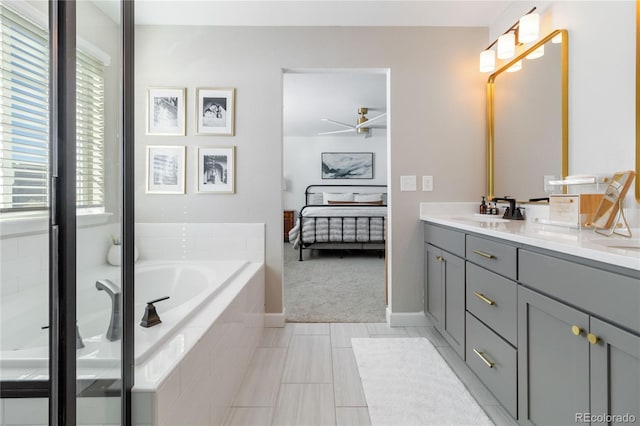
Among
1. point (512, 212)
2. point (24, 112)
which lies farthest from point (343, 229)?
point (24, 112)

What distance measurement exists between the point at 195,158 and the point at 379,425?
211 cm

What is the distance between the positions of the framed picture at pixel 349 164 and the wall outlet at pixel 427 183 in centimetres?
480

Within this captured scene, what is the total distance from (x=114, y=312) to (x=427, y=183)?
85.2 inches

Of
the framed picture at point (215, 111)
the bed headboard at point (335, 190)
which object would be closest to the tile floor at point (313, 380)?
the framed picture at point (215, 111)

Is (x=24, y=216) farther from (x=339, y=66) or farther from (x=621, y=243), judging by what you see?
(x=339, y=66)

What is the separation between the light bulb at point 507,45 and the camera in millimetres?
1966

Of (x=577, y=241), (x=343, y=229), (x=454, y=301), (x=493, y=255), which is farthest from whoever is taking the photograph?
(x=343, y=229)

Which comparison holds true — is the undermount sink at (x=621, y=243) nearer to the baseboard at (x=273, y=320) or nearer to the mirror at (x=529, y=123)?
the mirror at (x=529, y=123)

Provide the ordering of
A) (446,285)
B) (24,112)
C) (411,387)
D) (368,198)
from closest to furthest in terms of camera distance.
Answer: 1. (24,112)
2. (411,387)
3. (446,285)
4. (368,198)

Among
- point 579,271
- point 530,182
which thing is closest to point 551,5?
point 530,182

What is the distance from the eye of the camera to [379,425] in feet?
4.22

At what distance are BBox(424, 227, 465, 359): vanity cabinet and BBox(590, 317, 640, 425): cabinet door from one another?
806 millimetres

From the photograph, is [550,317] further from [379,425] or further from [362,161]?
[362,161]

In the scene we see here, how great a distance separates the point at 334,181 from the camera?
23.4ft
